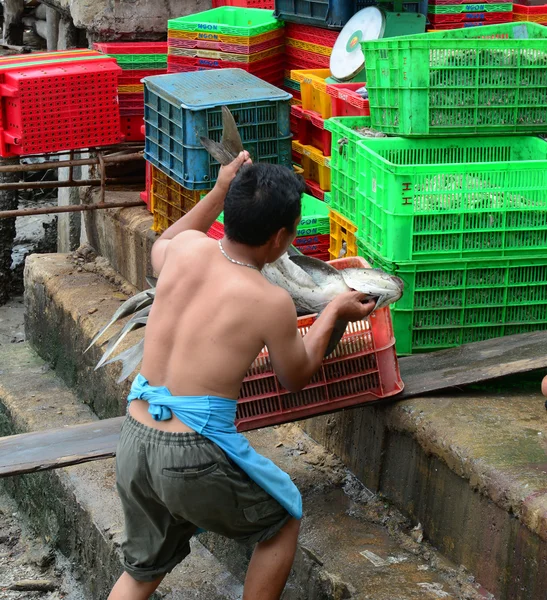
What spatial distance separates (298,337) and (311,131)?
143 inches

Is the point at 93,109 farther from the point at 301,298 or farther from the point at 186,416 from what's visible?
the point at 186,416

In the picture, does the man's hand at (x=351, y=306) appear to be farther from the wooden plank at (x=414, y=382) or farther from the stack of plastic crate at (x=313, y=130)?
the stack of plastic crate at (x=313, y=130)

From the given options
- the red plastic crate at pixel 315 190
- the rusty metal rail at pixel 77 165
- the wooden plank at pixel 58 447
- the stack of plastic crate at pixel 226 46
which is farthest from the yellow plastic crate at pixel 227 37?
the wooden plank at pixel 58 447

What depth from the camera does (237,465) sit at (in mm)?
3246

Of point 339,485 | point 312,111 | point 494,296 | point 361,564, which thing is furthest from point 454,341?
point 312,111

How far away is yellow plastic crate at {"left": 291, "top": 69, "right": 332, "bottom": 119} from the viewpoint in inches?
245

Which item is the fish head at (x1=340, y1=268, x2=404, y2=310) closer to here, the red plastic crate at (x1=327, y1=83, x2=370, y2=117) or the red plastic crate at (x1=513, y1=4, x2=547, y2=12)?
the red plastic crate at (x1=327, y1=83, x2=370, y2=117)

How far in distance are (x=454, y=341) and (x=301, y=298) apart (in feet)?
3.45

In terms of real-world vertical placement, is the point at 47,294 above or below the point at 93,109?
below

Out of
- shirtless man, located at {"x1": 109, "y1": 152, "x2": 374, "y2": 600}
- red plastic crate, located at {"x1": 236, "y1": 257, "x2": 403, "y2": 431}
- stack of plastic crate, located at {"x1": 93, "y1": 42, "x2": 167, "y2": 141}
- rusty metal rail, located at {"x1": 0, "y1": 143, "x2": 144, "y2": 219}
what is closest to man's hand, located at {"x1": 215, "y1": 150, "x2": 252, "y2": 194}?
shirtless man, located at {"x1": 109, "y1": 152, "x2": 374, "y2": 600}

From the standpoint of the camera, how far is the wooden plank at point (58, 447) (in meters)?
4.03

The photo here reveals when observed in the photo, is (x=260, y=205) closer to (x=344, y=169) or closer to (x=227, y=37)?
(x=344, y=169)

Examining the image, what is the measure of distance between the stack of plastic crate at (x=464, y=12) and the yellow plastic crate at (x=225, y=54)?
3.74 ft

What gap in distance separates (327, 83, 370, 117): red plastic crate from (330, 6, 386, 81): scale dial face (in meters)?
0.19
